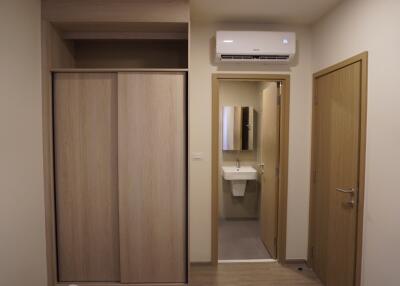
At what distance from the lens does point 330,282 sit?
7.72 feet

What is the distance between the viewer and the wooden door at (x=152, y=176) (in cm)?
218

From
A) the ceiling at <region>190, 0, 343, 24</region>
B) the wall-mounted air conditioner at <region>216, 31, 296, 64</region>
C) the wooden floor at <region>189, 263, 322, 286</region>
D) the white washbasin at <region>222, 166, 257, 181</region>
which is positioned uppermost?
the ceiling at <region>190, 0, 343, 24</region>

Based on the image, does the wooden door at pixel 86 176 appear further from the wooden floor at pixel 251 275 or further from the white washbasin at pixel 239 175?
the white washbasin at pixel 239 175

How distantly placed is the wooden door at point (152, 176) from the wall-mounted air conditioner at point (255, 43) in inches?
24.6

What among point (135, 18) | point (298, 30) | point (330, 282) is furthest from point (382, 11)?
point (330, 282)

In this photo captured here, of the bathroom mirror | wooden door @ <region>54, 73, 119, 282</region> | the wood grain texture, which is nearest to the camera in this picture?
the wood grain texture

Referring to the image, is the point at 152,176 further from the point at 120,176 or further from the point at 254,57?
the point at 254,57

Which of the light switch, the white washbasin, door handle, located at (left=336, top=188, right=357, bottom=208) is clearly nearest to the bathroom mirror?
the white washbasin

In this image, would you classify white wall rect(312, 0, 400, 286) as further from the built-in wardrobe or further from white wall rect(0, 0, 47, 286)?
white wall rect(0, 0, 47, 286)

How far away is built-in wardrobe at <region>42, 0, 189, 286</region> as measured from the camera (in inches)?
84.5

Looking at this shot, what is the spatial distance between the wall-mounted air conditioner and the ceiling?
0.17 metres

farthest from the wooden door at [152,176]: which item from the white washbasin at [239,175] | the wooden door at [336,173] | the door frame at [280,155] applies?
the white washbasin at [239,175]

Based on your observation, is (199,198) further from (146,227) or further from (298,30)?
(298,30)

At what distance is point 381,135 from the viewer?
1713 millimetres
